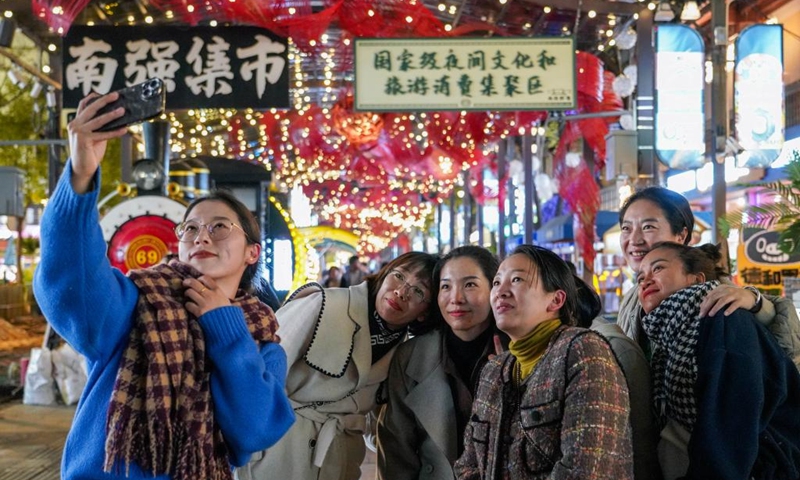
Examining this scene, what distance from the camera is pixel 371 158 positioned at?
18.5 meters

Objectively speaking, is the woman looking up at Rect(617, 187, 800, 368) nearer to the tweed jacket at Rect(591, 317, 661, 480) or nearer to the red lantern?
the tweed jacket at Rect(591, 317, 661, 480)

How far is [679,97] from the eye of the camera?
1041 centimetres

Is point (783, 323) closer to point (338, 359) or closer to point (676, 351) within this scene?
point (676, 351)

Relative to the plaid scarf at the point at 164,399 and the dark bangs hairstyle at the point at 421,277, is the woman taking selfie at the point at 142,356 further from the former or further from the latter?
the dark bangs hairstyle at the point at 421,277

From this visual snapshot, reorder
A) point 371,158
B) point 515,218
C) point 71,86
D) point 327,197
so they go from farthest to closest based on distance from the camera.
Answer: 1. point 327,197
2. point 515,218
3. point 371,158
4. point 71,86

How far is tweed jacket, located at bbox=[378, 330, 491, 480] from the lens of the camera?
368 cm

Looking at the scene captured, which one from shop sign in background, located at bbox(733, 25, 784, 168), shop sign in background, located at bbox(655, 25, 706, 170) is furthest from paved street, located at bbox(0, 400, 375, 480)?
shop sign in background, located at bbox(733, 25, 784, 168)

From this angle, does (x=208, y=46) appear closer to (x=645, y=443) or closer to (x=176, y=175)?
(x=176, y=175)

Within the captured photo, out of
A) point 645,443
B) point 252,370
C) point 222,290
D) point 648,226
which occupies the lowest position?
point 645,443

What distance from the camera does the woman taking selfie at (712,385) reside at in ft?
8.86

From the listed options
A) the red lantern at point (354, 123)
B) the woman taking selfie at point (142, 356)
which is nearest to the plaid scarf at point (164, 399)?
the woman taking selfie at point (142, 356)

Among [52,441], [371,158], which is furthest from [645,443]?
[371,158]

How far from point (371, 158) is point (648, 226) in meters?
15.0

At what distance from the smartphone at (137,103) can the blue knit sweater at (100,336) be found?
171 millimetres
